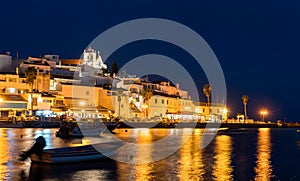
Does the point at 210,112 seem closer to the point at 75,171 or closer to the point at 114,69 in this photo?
the point at 114,69

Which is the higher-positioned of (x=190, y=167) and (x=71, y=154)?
(x=71, y=154)

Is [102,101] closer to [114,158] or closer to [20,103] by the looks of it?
[20,103]

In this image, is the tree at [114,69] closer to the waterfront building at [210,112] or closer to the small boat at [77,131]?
the waterfront building at [210,112]

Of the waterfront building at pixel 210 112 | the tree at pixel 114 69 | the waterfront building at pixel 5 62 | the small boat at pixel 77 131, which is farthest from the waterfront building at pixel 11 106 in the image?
the waterfront building at pixel 210 112

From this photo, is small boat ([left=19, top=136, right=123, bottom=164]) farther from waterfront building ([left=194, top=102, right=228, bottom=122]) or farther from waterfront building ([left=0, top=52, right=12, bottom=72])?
waterfront building ([left=194, top=102, right=228, bottom=122])

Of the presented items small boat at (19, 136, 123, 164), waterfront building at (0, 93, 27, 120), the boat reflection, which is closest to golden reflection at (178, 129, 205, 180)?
the boat reflection

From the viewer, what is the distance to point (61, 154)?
25.0m

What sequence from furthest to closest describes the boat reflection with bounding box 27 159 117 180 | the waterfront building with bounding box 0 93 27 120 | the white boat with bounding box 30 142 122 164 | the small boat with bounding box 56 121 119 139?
1. the waterfront building with bounding box 0 93 27 120
2. the small boat with bounding box 56 121 119 139
3. the white boat with bounding box 30 142 122 164
4. the boat reflection with bounding box 27 159 117 180

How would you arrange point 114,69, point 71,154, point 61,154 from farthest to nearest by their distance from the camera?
point 114,69 → point 71,154 → point 61,154

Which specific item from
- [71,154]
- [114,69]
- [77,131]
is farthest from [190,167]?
[114,69]

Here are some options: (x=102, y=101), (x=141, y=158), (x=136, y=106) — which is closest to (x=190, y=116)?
(x=136, y=106)

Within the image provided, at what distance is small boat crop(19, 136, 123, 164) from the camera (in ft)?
80.8

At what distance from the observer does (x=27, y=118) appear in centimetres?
7838

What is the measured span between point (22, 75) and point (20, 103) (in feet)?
34.6
